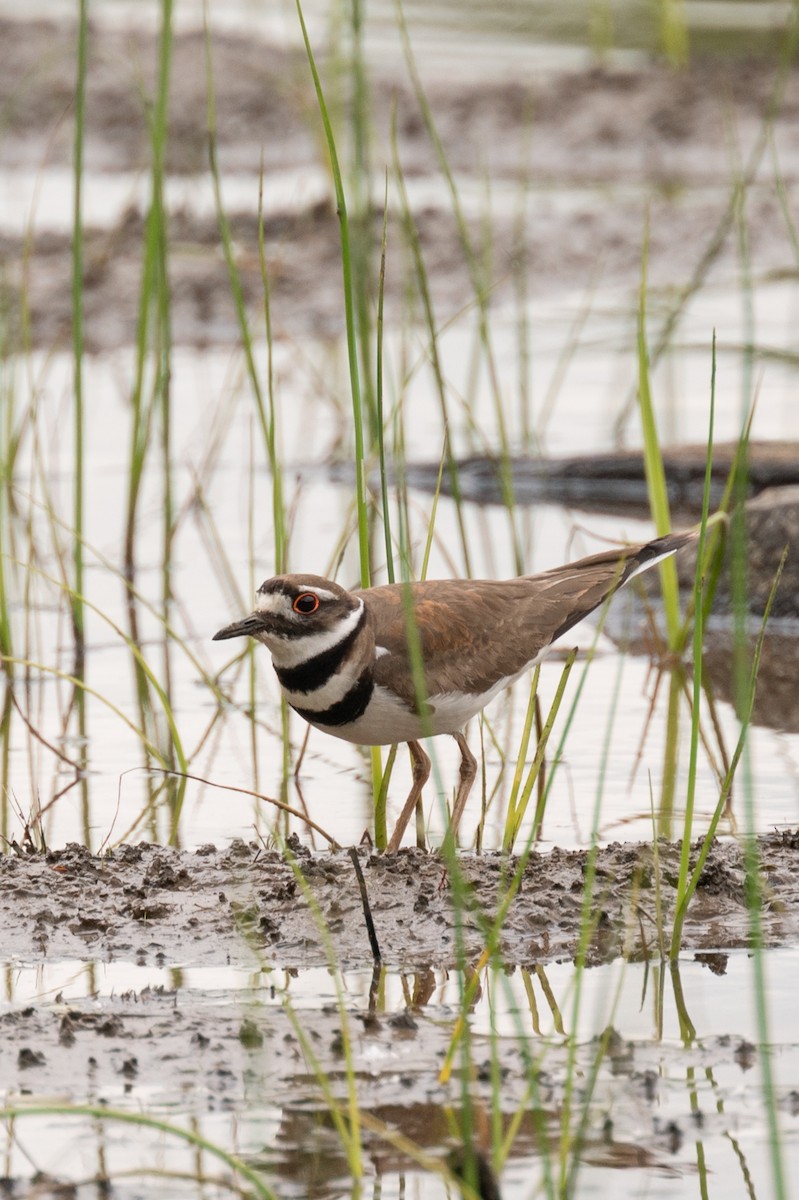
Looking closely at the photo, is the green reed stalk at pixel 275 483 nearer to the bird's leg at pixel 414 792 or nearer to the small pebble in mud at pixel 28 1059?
the bird's leg at pixel 414 792

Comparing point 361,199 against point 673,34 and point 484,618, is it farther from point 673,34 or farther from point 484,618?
point 673,34

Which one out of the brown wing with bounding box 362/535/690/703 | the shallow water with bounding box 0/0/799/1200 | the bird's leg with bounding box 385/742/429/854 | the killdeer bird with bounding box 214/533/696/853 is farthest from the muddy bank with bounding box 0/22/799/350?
the bird's leg with bounding box 385/742/429/854

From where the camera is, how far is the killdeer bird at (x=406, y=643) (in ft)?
14.7

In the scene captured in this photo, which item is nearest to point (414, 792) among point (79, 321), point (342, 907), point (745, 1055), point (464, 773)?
point (464, 773)

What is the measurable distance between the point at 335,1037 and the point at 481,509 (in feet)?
16.4

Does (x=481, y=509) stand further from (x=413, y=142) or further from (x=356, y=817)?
(x=413, y=142)

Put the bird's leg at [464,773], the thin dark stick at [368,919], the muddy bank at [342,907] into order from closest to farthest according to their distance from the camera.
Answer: the thin dark stick at [368,919], the muddy bank at [342,907], the bird's leg at [464,773]

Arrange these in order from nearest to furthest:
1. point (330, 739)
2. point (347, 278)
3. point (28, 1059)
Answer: point (28, 1059) → point (347, 278) → point (330, 739)

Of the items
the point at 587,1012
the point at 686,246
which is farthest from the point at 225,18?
the point at 587,1012

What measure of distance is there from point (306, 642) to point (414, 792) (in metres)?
0.63

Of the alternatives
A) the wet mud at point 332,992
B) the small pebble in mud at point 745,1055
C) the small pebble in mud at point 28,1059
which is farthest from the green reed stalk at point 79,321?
the small pebble in mud at point 745,1055

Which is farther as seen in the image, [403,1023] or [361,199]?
[361,199]

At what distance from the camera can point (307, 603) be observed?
4488mm

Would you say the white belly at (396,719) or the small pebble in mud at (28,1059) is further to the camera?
the white belly at (396,719)
